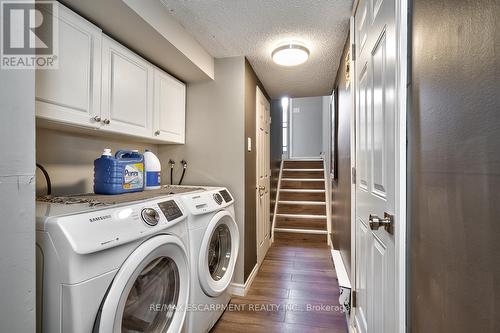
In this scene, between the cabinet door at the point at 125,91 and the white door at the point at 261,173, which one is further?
the white door at the point at 261,173

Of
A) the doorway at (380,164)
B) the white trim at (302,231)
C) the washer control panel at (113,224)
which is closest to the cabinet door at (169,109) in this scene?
the washer control panel at (113,224)

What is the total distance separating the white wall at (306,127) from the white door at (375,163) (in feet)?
16.2

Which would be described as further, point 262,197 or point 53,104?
point 262,197

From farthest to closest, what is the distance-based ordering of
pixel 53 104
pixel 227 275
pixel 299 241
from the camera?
pixel 299 241, pixel 227 275, pixel 53 104

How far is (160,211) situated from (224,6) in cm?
123

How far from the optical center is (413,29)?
700mm

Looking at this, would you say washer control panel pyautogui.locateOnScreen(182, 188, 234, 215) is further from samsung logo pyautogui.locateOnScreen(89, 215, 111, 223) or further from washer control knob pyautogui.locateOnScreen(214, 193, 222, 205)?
samsung logo pyautogui.locateOnScreen(89, 215, 111, 223)

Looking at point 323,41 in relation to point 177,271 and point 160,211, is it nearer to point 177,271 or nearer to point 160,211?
point 160,211

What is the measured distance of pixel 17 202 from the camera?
24.6 inches

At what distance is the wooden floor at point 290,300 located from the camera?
167 centimetres

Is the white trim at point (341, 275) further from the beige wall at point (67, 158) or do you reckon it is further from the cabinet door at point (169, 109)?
the beige wall at point (67, 158)

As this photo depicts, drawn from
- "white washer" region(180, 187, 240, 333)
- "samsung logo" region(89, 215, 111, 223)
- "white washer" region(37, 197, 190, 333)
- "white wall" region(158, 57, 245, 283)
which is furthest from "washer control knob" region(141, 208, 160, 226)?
"white wall" region(158, 57, 245, 283)

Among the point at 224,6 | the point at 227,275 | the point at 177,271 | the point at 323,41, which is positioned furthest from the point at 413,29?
the point at 227,275

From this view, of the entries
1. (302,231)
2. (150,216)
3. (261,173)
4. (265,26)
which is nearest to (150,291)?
(150,216)
